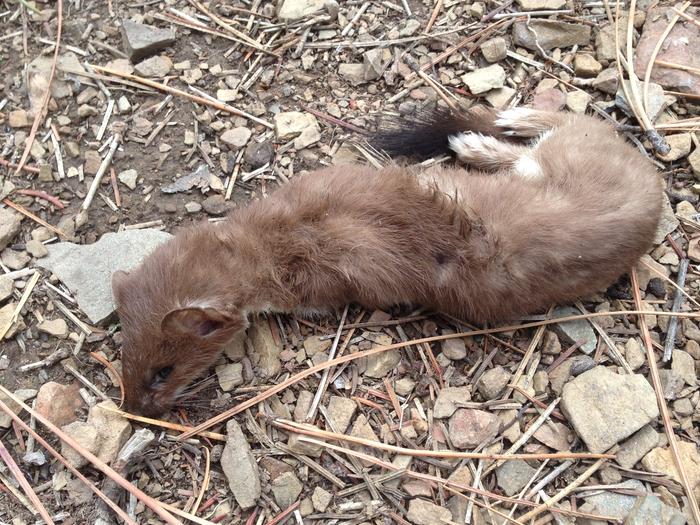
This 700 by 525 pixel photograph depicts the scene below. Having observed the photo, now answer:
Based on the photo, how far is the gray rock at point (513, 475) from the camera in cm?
323

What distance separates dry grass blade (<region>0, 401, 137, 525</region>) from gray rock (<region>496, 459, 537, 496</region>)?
1.91 meters

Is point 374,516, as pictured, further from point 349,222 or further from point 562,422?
point 349,222

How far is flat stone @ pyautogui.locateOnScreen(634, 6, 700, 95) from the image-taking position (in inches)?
171

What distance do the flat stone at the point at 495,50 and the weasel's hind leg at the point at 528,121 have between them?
1.62ft

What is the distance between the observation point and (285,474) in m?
3.28

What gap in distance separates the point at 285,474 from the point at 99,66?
10.4 feet

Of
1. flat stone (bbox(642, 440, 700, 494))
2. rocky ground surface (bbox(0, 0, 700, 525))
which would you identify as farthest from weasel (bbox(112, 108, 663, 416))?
flat stone (bbox(642, 440, 700, 494))

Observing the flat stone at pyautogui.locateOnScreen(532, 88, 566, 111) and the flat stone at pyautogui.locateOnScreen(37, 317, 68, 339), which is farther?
the flat stone at pyautogui.locateOnScreen(532, 88, 566, 111)

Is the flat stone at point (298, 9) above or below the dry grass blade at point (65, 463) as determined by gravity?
above

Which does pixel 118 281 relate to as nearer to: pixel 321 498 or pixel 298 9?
pixel 321 498

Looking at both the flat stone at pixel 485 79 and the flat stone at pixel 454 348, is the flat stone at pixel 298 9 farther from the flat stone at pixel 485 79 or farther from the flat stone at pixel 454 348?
the flat stone at pixel 454 348

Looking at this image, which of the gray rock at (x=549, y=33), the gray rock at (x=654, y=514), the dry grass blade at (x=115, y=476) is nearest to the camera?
the gray rock at (x=654, y=514)

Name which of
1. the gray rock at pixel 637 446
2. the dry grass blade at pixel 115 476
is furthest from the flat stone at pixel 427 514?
the dry grass blade at pixel 115 476

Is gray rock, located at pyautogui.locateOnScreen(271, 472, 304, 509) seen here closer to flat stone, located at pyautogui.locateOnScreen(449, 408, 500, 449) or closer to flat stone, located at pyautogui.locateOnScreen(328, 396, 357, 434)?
flat stone, located at pyautogui.locateOnScreen(328, 396, 357, 434)
